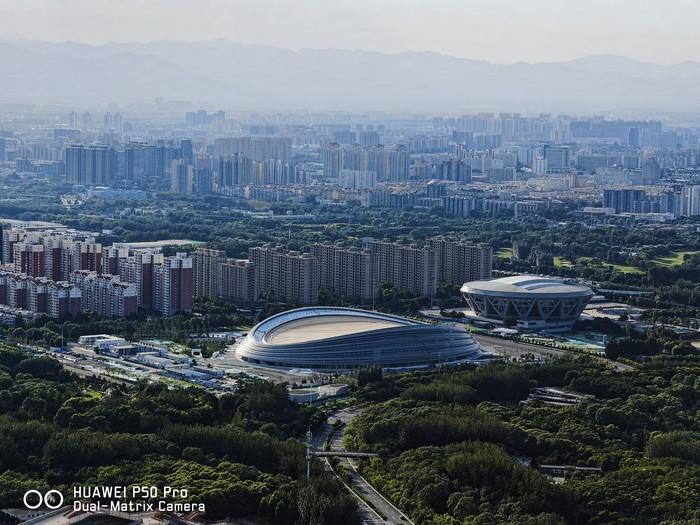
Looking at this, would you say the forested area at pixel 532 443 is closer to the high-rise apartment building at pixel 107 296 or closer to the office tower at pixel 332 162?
the high-rise apartment building at pixel 107 296

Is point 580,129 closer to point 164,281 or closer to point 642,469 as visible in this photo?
point 164,281

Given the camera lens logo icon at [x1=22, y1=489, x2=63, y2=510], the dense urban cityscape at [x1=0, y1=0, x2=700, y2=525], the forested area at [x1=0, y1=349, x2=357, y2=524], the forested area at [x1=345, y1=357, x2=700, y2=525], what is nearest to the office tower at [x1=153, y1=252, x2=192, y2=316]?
the dense urban cityscape at [x1=0, y1=0, x2=700, y2=525]

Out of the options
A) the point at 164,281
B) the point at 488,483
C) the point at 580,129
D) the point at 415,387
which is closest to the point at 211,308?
the point at 164,281

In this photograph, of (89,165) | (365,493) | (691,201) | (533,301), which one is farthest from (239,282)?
(89,165)

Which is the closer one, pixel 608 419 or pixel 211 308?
pixel 608 419

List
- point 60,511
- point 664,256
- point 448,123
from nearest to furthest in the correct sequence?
point 60,511 < point 664,256 < point 448,123

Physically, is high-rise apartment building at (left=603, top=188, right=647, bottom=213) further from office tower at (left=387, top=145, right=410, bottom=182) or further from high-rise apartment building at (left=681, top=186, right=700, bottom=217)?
office tower at (left=387, top=145, right=410, bottom=182)

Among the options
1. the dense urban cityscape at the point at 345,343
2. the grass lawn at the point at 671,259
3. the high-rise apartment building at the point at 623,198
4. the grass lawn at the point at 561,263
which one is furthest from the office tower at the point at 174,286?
the high-rise apartment building at the point at 623,198
